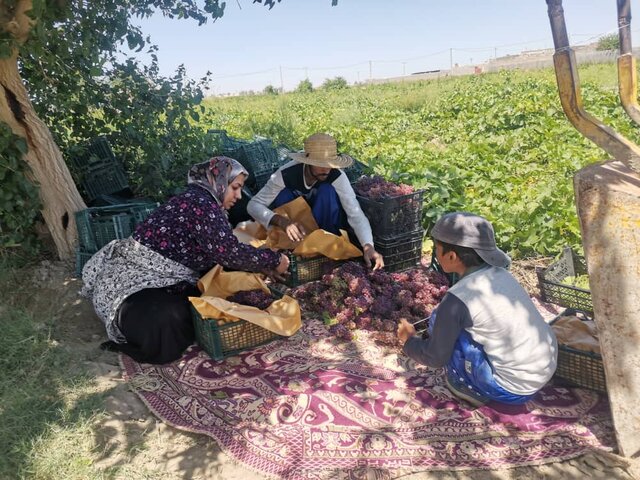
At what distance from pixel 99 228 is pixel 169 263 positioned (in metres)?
1.36

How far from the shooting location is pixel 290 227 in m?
4.20

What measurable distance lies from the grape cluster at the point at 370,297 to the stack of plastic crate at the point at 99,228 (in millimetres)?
1743

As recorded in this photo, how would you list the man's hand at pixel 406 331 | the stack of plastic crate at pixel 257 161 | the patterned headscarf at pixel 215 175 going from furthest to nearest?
1. the stack of plastic crate at pixel 257 161
2. the patterned headscarf at pixel 215 175
3. the man's hand at pixel 406 331

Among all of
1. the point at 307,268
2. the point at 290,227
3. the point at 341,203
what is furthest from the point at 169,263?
the point at 341,203

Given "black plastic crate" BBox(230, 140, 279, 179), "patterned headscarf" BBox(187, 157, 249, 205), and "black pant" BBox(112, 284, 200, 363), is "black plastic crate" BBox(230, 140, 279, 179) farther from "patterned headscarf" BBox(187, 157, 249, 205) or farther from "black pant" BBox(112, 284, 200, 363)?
"black pant" BBox(112, 284, 200, 363)

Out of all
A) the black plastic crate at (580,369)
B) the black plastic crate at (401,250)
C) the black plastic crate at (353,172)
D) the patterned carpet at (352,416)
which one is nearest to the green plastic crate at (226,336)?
the patterned carpet at (352,416)

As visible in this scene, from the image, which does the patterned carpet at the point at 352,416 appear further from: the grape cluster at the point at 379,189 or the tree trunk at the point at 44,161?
the tree trunk at the point at 44,161

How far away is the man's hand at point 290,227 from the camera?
419 cm

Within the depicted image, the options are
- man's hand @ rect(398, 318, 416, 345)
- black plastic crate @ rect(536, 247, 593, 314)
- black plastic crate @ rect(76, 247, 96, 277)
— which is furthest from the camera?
black plastic crate @ rect(76, 247, 96, 277)

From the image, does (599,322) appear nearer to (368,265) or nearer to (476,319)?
(476,319)

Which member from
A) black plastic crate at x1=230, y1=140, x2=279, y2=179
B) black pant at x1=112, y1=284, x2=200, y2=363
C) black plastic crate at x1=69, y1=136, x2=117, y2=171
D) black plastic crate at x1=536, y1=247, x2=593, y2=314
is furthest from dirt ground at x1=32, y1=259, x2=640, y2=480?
black plastic crate at x1=230, y1=140, x2=279, y2=179

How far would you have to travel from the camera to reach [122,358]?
3.52 metres

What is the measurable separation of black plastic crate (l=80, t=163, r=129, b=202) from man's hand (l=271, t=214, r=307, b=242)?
2241 mm

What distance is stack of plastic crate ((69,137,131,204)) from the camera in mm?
5426
